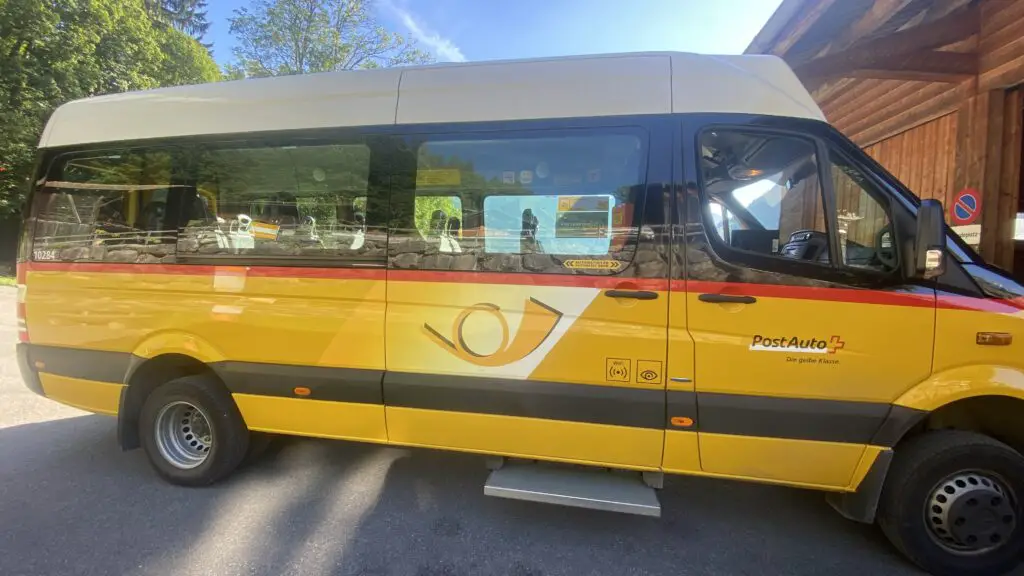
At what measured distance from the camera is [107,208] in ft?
11.9

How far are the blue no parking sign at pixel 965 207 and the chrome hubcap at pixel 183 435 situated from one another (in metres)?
7.14

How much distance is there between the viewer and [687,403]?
9.09ft

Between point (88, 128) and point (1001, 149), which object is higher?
point (1001, 149)

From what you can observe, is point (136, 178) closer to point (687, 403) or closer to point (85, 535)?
point (85, 535)

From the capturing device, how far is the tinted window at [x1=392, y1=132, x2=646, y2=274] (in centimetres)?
283

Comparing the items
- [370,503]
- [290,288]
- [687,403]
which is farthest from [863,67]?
[370,503]

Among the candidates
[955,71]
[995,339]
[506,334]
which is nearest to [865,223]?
[995,339]

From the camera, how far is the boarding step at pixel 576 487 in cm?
275

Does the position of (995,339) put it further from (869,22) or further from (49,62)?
(49,62)

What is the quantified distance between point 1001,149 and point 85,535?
7952mm

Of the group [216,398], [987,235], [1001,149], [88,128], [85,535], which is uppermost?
[1001,149]

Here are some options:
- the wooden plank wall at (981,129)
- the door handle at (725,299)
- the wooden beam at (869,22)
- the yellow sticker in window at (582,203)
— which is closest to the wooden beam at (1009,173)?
the wooden plank wall at (981,129)

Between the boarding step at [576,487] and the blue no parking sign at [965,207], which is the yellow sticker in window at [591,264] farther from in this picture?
the blue no parking sign at [965,207]

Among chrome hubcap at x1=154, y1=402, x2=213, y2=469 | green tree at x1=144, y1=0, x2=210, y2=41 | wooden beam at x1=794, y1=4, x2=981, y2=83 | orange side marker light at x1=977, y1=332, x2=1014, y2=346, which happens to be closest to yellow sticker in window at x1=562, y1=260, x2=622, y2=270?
orange side marker light at x1=977, y1=332, x2=1014, y2=346
